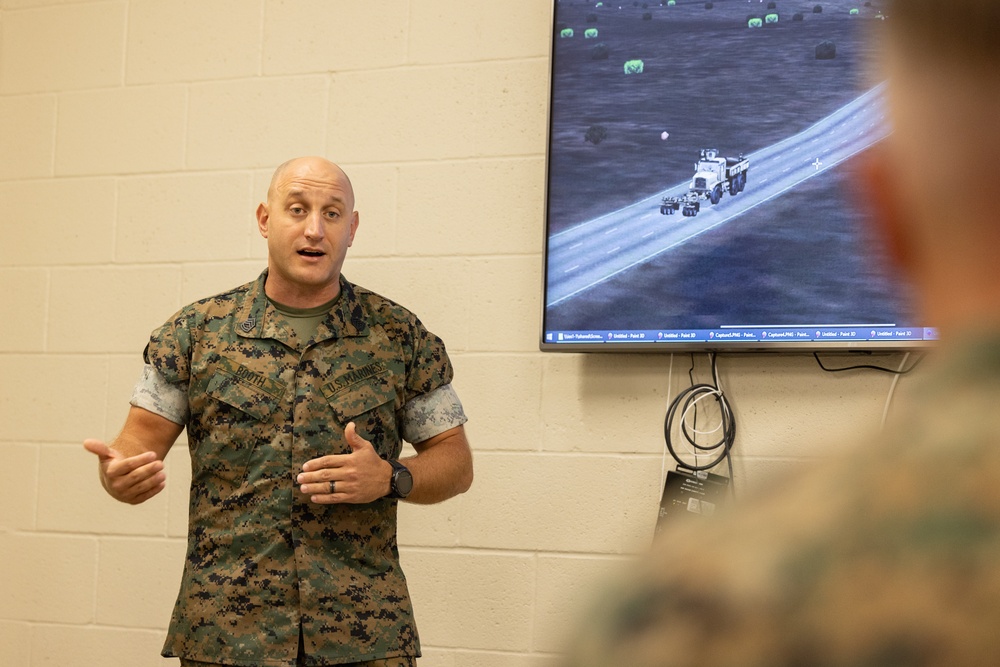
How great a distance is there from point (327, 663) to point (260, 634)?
147 millimetres

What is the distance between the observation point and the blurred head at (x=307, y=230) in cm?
260

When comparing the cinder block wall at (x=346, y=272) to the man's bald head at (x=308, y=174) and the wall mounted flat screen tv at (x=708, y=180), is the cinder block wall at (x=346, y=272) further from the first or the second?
the man's bald head at (x=308, y=174)

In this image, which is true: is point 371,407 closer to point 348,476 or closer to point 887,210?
point 348,476

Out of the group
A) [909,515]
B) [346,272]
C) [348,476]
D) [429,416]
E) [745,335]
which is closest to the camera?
[909,515]

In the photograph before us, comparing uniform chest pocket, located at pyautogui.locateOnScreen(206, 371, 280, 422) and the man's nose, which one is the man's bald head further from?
uniform chest pocket, located at pyautogui.locateOnScreen(206, 371, 280, 422)

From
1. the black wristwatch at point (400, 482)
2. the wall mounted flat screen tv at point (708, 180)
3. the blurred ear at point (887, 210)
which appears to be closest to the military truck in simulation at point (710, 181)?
the wall mounted flat screen tv at point (708, 180)

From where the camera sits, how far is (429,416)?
2.60 metres

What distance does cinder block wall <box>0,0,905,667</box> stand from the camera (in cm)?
304

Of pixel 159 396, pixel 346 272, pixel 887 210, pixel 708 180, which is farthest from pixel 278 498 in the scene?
pixel 887 210

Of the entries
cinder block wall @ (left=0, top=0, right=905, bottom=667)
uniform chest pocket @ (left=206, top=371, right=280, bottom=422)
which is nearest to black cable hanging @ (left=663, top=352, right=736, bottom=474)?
cinder block wall @ (left=0, top=0, right=905, bottom=667)

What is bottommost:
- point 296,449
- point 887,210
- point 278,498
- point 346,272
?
point 278,498

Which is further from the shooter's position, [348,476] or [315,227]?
[315,227]

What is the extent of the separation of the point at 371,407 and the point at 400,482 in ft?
0.70

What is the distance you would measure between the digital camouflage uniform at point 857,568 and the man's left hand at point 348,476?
1960 mm
